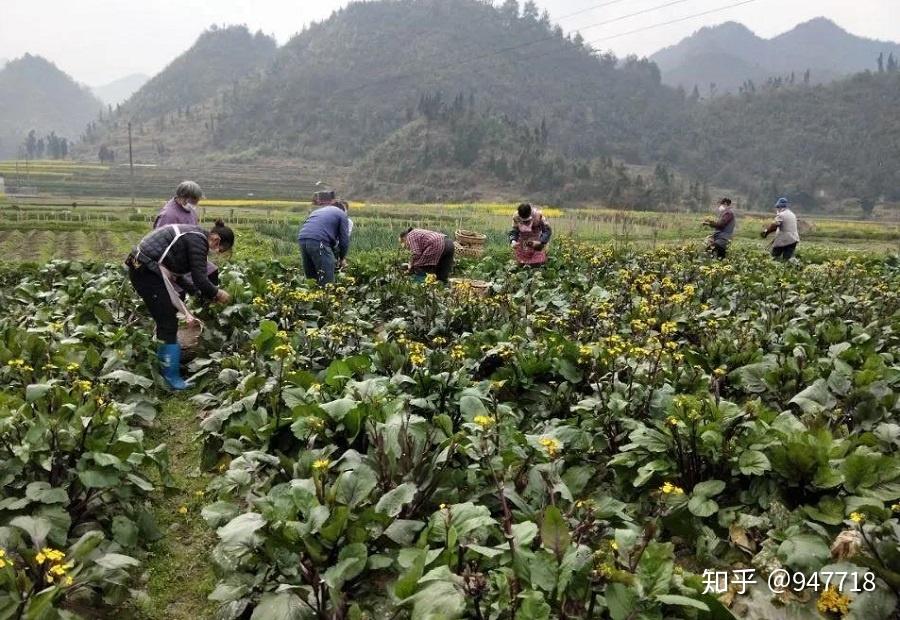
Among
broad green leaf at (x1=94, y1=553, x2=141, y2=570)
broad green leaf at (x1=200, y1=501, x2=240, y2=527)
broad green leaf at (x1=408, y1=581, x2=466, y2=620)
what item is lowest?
broad green leaf at (x1=200, y1=501, x2=240, y2=527)

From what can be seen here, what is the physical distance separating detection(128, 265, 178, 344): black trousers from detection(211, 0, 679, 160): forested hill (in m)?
107

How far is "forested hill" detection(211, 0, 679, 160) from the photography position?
399 feet

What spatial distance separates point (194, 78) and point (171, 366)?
195m

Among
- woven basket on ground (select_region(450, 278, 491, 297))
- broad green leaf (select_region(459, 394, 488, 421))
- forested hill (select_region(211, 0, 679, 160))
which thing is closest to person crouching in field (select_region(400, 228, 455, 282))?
woven basket on ground (select_region(450, 278, 491, 297))

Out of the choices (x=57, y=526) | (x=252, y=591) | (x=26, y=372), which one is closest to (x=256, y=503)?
(x=252, y=591)

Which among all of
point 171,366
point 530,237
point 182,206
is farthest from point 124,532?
point 530,237

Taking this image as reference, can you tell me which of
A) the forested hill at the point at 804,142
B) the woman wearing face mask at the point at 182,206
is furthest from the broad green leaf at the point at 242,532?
the forested hill at the point at 804,142

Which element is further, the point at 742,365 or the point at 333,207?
the point at 333,207

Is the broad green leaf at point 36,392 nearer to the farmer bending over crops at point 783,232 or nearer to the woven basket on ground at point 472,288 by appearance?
the woven basket on ground at point 472,288

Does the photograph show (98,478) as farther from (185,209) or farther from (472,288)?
(185,209)

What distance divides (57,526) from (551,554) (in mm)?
2226

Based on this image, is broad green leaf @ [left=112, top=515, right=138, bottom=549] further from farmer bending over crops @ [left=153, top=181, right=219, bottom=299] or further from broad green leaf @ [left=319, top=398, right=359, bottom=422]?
farmer bending over crops @ [left=153, top=181, right=219, bottom=299]

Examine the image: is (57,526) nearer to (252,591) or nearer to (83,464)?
(83,464)

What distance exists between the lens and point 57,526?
9.68 feet
